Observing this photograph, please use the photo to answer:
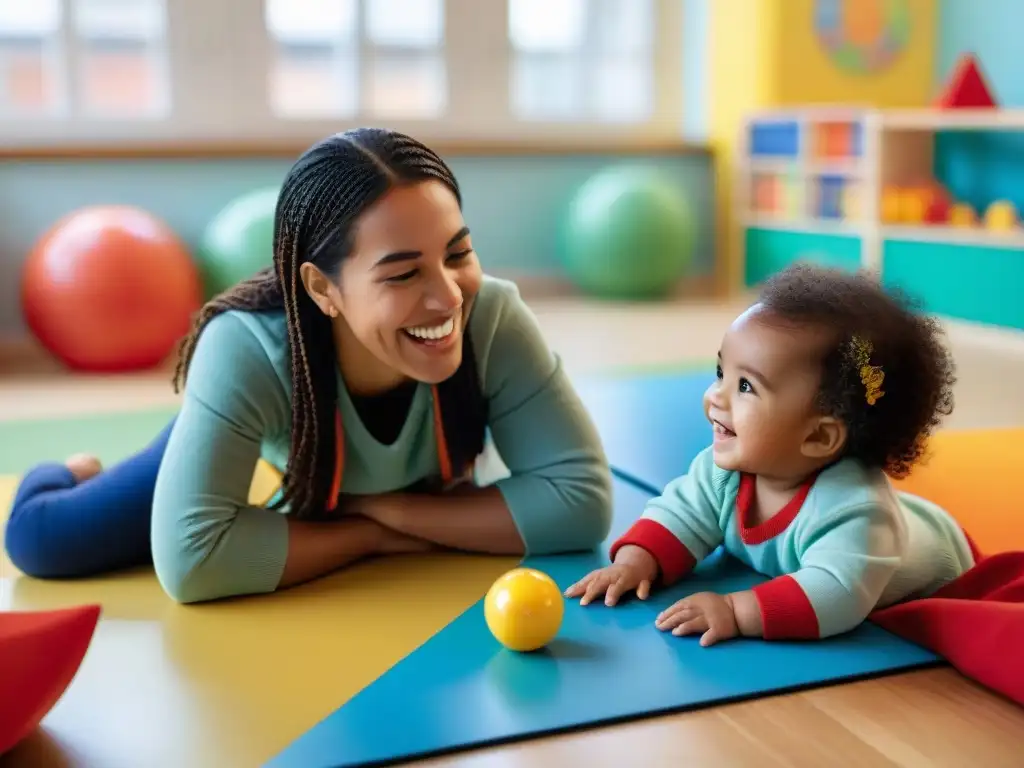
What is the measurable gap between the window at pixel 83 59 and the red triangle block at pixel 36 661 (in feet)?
12.1

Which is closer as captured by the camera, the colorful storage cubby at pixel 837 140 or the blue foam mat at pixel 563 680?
the blue foam mat at pixel 563 680

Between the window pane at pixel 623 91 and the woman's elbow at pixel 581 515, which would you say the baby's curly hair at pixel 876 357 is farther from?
the window pane at pixel 623 91

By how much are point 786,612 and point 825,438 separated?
208mm

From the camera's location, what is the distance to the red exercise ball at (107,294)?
3613 mm

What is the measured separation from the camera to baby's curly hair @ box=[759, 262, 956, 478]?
140 centimetres

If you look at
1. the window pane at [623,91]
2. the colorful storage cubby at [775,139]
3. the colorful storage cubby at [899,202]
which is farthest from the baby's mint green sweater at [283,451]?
the window pane at [623,91]

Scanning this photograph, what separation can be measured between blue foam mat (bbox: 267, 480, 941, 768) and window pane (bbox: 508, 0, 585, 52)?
4.07 m

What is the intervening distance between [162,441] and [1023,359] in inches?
110

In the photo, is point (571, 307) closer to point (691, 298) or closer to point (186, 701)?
point (691, 298)

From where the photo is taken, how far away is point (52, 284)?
365cm

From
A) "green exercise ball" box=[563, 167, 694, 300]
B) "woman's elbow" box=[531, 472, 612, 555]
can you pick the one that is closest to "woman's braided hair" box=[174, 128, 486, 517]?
"woman's elbow" box=[531, 472, 612, 555]

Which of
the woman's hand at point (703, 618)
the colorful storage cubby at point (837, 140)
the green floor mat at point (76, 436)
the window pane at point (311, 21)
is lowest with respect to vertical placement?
the green floor mat at point (76, 436)

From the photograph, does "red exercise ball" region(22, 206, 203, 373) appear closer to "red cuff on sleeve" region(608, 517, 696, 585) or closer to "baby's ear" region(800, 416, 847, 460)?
"red cuff on sleeve" region(608, 517, 696, 585)

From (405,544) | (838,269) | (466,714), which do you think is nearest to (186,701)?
(466,714)
